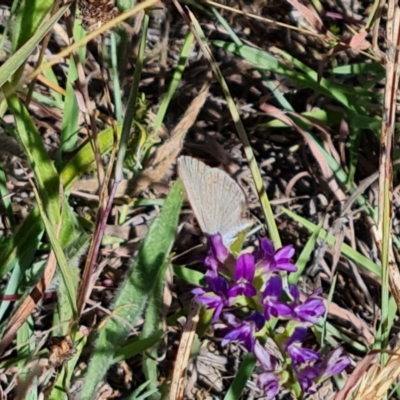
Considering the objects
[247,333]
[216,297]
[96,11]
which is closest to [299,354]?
→ [247,333]

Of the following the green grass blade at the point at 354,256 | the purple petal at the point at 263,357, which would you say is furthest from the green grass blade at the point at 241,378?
the green grass blade at the point at 354,256

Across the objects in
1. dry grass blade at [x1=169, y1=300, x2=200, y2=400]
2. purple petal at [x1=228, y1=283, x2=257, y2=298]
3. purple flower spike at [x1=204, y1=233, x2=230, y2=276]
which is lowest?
dry grass blade at [x1=169, y1=300, x2=200, y2=400]

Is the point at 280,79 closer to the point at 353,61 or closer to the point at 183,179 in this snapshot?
the point at 353,61

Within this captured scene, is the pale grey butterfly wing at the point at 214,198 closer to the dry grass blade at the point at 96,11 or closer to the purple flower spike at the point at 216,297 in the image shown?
the purple flower spike at the point at 216,297

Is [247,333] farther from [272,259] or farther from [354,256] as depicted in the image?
[354,256]

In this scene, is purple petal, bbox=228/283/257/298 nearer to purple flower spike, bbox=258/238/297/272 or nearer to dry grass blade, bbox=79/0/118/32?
purple flower spike, bbox=258/238/297/272

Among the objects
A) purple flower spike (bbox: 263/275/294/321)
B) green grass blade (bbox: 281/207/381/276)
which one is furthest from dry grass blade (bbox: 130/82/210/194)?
purple flower spike (bbox: 263/275/294/321)
